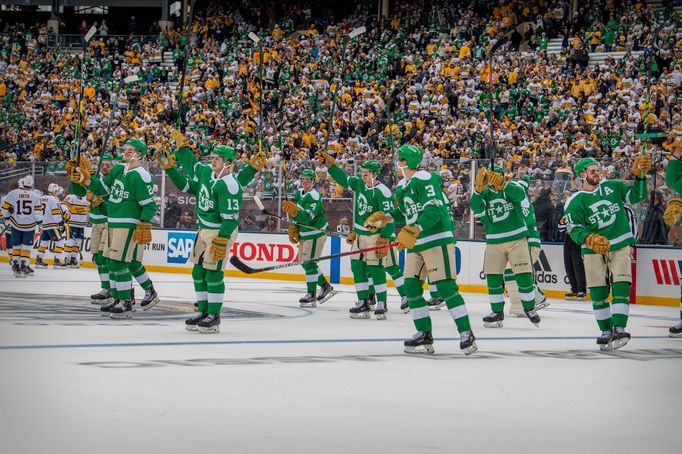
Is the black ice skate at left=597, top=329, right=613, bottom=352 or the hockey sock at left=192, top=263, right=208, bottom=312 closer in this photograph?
the black ice skate at left=597, top=329, right=613, bottom=352

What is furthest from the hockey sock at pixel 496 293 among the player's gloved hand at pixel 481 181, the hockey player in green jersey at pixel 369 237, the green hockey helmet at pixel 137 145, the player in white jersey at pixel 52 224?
the player in white jersey at pixel 52 224

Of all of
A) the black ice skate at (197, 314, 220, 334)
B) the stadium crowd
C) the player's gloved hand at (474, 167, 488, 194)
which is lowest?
the black ice skate at (197, 314, 220, 334)

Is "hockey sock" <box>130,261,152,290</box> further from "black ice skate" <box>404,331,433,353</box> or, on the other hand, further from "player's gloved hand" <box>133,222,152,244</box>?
"black ice skate" <box>404,331,433,353</box>

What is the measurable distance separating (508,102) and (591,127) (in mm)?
3004

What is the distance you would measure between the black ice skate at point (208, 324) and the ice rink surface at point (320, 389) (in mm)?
119

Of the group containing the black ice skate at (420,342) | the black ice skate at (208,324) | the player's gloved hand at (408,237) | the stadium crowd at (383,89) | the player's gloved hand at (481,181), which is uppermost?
the stadium crowd at (383,89)

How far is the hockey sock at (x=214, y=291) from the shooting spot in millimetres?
11125

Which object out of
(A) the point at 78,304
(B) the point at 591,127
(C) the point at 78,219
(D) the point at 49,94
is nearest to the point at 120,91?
(D) the point at 49,94

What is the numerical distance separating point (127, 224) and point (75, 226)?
12347 mm

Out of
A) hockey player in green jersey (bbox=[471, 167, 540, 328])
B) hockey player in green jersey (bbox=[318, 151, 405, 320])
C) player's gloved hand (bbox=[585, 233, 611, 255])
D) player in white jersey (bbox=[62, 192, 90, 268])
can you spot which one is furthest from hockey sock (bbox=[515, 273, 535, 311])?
player in white jersey (bbox=[62, 192, 90, 268])

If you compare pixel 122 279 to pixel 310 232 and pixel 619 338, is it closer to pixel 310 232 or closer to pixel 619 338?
pixel 310 232

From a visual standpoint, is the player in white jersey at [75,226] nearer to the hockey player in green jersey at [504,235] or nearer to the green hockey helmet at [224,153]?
the hockey player in green jersey at [504,235]

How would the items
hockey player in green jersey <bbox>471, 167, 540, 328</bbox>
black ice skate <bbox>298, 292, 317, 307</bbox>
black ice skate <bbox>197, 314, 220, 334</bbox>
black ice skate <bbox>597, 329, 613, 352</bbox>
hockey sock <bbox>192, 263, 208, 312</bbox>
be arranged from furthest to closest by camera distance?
1. black ice skate <bbox>298, 292, 317, 307</bbox>
2. hockey player in green jersey <bbox>471, 167, 540, 328</bbox>
3. hockey sock <bbox>192, 263, 208, 312</bbox>
4. black ice skate <bbox>197, 314, 220, 334</bbox>
5. black ice skate <bbox>597, 329, 613, 352</bbox>

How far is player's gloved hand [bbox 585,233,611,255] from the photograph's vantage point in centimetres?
1008
